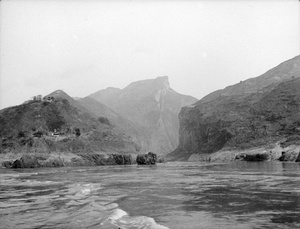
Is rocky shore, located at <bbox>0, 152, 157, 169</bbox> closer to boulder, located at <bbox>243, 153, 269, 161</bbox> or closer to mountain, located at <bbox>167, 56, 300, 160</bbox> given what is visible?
boulder, located at <bbox>243, 153, 269, 161</bbox>

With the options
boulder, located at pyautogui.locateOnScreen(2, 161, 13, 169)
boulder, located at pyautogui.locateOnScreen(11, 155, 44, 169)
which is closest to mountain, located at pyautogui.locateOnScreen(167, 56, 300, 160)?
boulder, located at pyautogui.locateOnScreen(11, 155, 44, 169)

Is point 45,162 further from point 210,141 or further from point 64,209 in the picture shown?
point 210,141

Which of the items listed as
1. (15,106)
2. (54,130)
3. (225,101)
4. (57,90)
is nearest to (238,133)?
(225,101)

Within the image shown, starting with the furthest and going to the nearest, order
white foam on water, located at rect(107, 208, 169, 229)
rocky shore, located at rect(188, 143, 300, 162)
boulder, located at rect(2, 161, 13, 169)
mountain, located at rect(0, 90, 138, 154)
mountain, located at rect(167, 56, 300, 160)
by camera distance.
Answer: mountain, located at rect(167, 56, 300, 160), mountain, located at rect(0, 90, 138, 154), rocky shore, located at rect(188, 143, 300, 162), boulder, located at rect(2, 161, 13, 169), white foam on water, located at rect(107, 208, 169, 229)

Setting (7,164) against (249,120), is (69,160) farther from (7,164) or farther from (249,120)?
(249,120)

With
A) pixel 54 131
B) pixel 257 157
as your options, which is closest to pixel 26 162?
pixel 54 131

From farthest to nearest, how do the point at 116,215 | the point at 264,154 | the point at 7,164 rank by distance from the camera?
the point at 264,154 → the point at 7,164 → the point at 116,215
